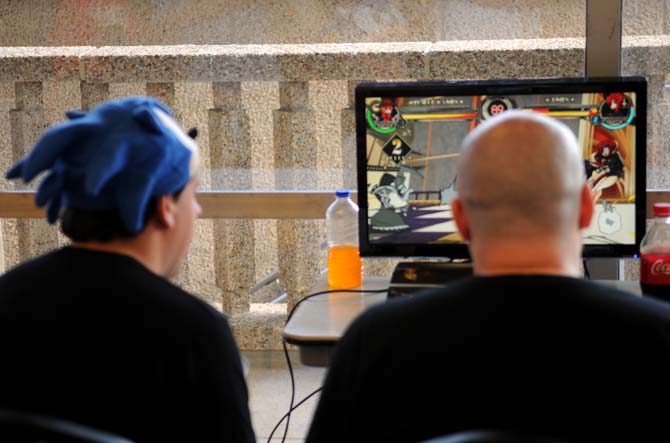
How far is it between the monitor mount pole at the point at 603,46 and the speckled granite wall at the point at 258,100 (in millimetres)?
93

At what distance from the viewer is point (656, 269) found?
2.11m

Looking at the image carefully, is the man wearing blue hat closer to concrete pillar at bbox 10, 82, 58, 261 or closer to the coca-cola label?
the coca-cola label

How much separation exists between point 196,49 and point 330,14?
1.31ft

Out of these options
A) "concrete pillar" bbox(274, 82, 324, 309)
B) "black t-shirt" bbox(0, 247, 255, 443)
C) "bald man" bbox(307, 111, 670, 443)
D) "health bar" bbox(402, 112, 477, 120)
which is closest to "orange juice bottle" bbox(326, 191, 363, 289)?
"health bar" bbox(402, 112, 477, 120)

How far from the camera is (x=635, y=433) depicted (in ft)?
3.68

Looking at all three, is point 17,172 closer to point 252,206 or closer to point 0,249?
point 252,206

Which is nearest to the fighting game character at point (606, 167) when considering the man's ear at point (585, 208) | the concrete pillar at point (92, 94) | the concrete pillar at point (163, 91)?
the man's ear at point (585, 208)

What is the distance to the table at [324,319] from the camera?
6.53 feet

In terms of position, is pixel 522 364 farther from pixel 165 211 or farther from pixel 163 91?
pixel 163 91

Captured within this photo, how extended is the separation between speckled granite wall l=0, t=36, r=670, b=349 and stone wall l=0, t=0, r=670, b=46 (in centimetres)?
3

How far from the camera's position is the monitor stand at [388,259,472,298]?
2152mm

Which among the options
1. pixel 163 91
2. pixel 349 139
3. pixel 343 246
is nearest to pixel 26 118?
pixel 163 91

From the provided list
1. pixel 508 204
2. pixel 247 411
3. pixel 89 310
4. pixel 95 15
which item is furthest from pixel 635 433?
pixel 95 15

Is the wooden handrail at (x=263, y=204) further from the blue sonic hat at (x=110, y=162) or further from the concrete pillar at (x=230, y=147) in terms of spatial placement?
the blue sonic hat at (x=110, y=162)
